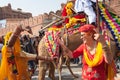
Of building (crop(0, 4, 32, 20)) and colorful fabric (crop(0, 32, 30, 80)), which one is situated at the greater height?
colorful fabric (crop(0, 32, 30, 80))

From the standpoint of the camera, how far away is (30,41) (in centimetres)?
1376

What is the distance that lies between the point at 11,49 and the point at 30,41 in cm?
771

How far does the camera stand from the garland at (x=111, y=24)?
7433 mm

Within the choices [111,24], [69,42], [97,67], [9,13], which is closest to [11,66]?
[97,67]

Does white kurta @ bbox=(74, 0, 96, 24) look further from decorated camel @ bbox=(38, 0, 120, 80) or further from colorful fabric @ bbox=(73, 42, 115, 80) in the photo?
colorful fabric @ bbox=(73, 42, 115, 80)

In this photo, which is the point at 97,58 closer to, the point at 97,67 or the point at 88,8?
the point at 97,67

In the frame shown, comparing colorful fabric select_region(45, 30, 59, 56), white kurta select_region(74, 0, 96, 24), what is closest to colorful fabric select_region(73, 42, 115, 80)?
white kurta select_region(74, 0, 96, 24)

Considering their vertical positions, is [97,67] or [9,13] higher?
[97,67]

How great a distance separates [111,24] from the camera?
7.72 meters

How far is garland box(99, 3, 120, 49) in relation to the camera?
7.43m

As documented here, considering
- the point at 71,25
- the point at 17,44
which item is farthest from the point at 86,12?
the point at 17,44

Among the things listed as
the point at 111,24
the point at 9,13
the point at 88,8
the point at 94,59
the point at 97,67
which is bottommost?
the point at 9,13

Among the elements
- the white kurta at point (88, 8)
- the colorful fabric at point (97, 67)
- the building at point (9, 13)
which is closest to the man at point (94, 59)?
the colorful fabric at point (97, 67)

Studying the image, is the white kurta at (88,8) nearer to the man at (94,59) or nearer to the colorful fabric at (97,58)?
the man at (94,59)
